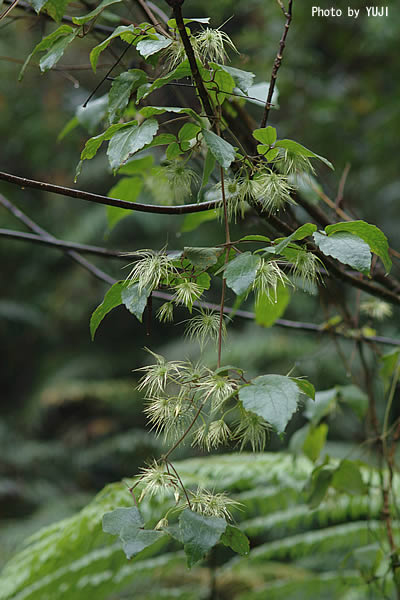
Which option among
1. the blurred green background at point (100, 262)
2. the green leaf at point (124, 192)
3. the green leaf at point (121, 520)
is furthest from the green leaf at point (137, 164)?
the blurred green background at point (100, 262)

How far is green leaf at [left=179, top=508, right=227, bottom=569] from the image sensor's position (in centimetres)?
29

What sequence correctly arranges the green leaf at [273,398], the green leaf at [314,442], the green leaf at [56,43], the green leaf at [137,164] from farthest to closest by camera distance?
the green leaf at [314,442]
the green leaf at [137,164]
the green leaf at [56,43]
the green leaf at [273,398]

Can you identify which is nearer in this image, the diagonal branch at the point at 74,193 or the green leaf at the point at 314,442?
the diagonal branch at the point at 74,193

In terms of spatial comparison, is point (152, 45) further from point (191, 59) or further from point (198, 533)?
point (198, 533)

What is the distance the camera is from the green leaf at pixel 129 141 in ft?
1.09

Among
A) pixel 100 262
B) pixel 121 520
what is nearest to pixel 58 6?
pixel 121 520

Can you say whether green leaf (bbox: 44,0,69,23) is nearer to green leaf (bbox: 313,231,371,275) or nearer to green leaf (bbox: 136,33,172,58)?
green leaf (bbox: 136,33,172,58)

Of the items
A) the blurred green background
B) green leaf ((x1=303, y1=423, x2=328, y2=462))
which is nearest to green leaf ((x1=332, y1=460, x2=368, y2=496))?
green leaf ((x1=303, y1=423, x2=328, y2=462))

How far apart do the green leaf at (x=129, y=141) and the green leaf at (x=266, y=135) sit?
0.07m

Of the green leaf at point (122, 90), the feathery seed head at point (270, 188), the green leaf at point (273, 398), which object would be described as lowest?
the green leaf at point (273, 398)

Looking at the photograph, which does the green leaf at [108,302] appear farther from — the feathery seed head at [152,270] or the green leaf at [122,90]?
the green leaf at [122,90]

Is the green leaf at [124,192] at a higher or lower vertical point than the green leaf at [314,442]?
higher

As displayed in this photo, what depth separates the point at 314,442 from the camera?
693 mm

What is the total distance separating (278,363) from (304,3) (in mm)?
1456
